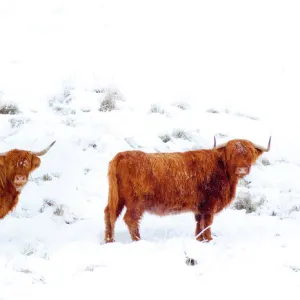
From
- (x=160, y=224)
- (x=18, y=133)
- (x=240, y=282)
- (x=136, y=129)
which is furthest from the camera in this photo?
(x=136, y=129)

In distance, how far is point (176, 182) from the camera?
5.25 m

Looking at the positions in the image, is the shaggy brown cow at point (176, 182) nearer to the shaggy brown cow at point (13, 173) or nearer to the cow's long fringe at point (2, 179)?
the shaggy brown cow at point (13, 173)

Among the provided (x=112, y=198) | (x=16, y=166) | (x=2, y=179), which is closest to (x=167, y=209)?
(x=112, y=198)

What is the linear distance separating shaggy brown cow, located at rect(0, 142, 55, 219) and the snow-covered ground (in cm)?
40

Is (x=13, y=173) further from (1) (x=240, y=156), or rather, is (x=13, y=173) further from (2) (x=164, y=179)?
(1) (x=240, y=156)

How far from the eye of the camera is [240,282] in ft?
12.6

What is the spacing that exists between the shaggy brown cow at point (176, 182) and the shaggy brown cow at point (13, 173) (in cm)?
81

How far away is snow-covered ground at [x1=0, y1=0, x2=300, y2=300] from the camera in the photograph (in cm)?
401

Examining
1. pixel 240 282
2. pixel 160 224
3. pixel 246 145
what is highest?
pixel 246 145

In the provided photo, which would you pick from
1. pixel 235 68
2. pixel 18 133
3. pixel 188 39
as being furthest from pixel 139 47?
pixel 18 133

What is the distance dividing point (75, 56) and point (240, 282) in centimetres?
837

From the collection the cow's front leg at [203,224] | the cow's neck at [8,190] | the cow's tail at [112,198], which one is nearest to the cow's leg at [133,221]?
the cow's tail at [112,198]

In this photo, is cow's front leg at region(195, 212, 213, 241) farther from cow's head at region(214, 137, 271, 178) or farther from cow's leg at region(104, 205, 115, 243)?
cow's leg at region(104, 205, 115, 243)

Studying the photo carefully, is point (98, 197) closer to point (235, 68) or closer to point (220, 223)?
point (220, 223)
